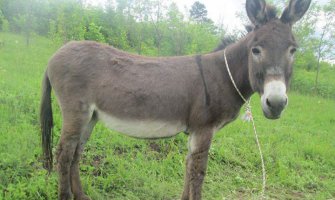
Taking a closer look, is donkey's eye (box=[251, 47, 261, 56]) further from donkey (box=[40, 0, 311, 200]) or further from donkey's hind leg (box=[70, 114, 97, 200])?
donkey's hind leg (box=[70, 114, 97, 200])

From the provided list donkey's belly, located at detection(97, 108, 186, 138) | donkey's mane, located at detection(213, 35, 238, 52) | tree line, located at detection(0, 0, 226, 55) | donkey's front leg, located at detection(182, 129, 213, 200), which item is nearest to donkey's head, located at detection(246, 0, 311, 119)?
donkey's mane, located at detection(213, 35, 238, 52)

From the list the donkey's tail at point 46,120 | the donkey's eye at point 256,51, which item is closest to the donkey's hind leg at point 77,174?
the donkey's tail at point 46,120

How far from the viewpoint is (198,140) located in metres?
3.07

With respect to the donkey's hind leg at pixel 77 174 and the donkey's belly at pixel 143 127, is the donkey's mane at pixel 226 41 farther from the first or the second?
the donkey's hind leg at pixel 77 174

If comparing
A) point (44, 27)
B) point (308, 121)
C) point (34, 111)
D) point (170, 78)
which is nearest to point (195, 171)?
point (170, 78)

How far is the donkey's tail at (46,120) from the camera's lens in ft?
11.4

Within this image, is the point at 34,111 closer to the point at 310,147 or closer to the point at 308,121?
the point at 310,147

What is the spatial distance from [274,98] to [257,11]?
900 mm

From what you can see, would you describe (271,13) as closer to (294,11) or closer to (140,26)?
(294,11)

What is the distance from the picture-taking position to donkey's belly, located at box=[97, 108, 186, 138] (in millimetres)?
3131

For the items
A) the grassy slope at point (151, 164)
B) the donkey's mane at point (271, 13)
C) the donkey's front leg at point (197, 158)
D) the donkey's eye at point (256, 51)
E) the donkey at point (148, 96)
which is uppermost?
the donkey's mane at point (271, 13)

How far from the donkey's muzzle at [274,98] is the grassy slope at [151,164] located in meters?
1.94

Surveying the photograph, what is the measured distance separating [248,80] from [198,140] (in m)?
0.78

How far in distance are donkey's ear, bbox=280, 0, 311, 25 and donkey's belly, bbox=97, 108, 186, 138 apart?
141cm
